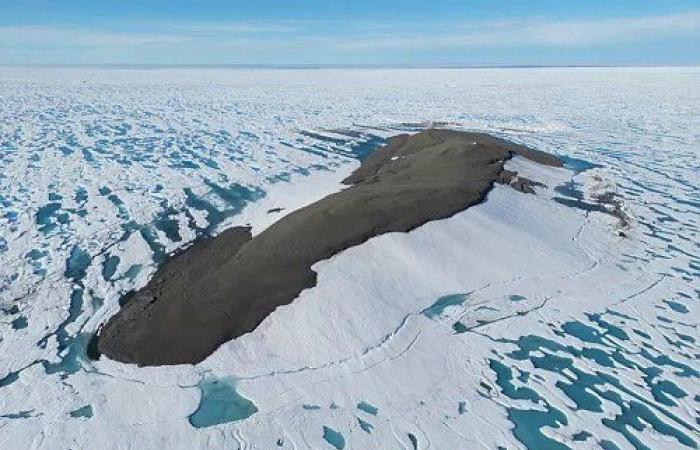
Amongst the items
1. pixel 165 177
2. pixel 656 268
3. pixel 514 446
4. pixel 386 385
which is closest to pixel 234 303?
pixel 386 385

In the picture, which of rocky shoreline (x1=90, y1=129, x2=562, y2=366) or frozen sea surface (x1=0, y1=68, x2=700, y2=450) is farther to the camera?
rocky shoreline (x1=90, y1=129, x2=562, y2=366)

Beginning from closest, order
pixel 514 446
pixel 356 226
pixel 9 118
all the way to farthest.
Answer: pixel 514 446, pixel 356 226, pixel 9 118

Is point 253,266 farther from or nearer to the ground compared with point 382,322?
farther from the ground

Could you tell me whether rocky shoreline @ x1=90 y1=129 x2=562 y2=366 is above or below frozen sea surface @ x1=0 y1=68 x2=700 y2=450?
above

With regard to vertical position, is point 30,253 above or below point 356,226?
below

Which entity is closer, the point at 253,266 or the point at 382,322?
the point at 382,322

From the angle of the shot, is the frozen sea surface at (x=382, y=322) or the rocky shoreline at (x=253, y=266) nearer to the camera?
the frozen sea surface at (x=382, y=322)

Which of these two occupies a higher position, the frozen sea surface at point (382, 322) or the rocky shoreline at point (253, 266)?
the rocky shoreline at point (253, 266)

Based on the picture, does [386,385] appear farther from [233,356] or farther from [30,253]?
[30,253]
